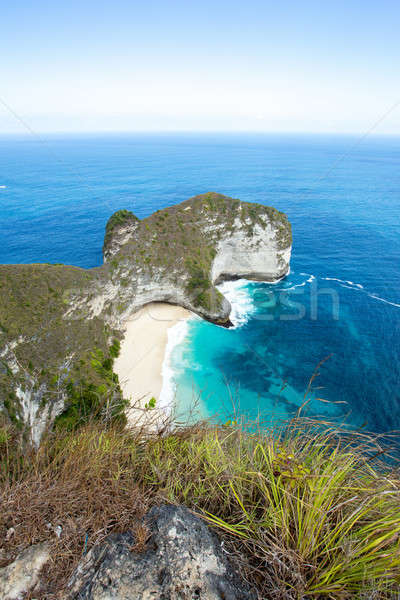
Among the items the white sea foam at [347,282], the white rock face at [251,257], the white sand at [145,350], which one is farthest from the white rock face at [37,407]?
the white sea foam at [347,282]

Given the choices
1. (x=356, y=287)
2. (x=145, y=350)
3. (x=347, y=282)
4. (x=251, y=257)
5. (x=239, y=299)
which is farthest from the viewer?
(x=251, y=257)

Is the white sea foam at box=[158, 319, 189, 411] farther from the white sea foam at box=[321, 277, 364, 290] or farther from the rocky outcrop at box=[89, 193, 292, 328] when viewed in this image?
the white sea foam at box=[321, 277, 364, 290]

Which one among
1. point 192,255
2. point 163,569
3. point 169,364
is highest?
point 163,569

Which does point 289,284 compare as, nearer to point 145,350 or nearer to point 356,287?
point 356,287

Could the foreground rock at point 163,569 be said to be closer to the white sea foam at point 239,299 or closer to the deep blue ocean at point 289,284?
the deep blue ocean at point 289,284

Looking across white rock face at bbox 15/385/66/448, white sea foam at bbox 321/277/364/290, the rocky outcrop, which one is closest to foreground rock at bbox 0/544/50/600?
white rock face at bbox 15/385/66/448

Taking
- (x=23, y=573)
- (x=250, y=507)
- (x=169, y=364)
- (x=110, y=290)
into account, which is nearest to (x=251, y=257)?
(x=110, y=290)

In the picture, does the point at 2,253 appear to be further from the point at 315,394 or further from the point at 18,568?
the point at 18,568

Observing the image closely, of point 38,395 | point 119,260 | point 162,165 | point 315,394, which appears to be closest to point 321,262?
point 315,394
